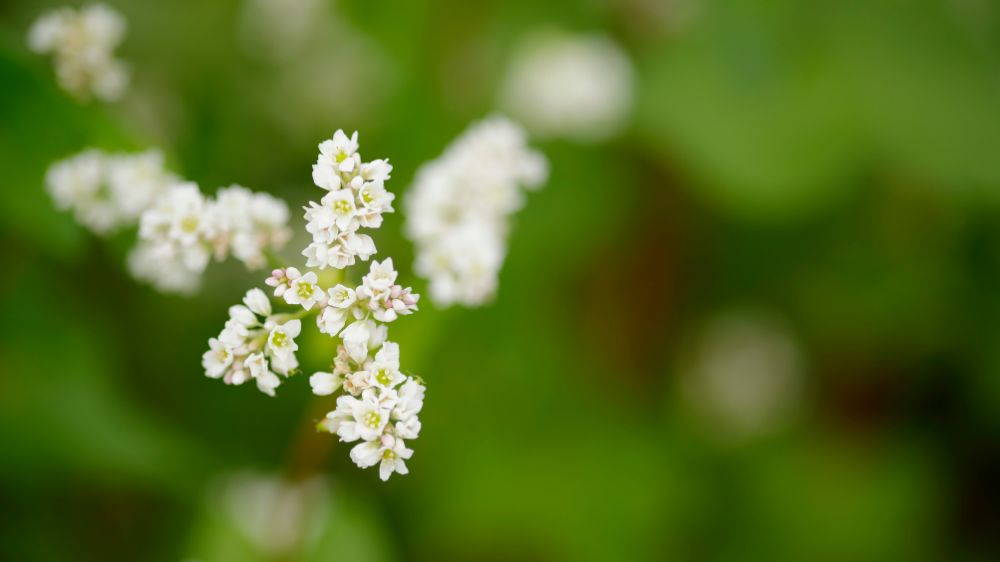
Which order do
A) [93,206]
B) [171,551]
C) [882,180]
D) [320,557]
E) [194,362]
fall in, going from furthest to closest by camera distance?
[882,180] → [194,362] → [171,551] → [320,557] → [93,206]

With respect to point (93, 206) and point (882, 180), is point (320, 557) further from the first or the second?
point (882, 180)

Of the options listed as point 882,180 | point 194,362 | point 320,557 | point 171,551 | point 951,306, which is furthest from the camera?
point 882,180

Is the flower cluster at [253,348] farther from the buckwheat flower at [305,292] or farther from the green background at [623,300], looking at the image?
the green background at [623,300]

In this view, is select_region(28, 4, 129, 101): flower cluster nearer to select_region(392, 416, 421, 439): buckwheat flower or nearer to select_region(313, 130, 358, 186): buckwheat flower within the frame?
select_region(313, 130, 358, 186): buckwheat flower

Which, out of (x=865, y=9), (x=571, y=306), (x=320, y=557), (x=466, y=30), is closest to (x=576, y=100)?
(x=466, y=30)

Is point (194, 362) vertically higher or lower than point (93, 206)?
higher

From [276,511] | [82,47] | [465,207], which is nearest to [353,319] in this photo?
[465,207]
